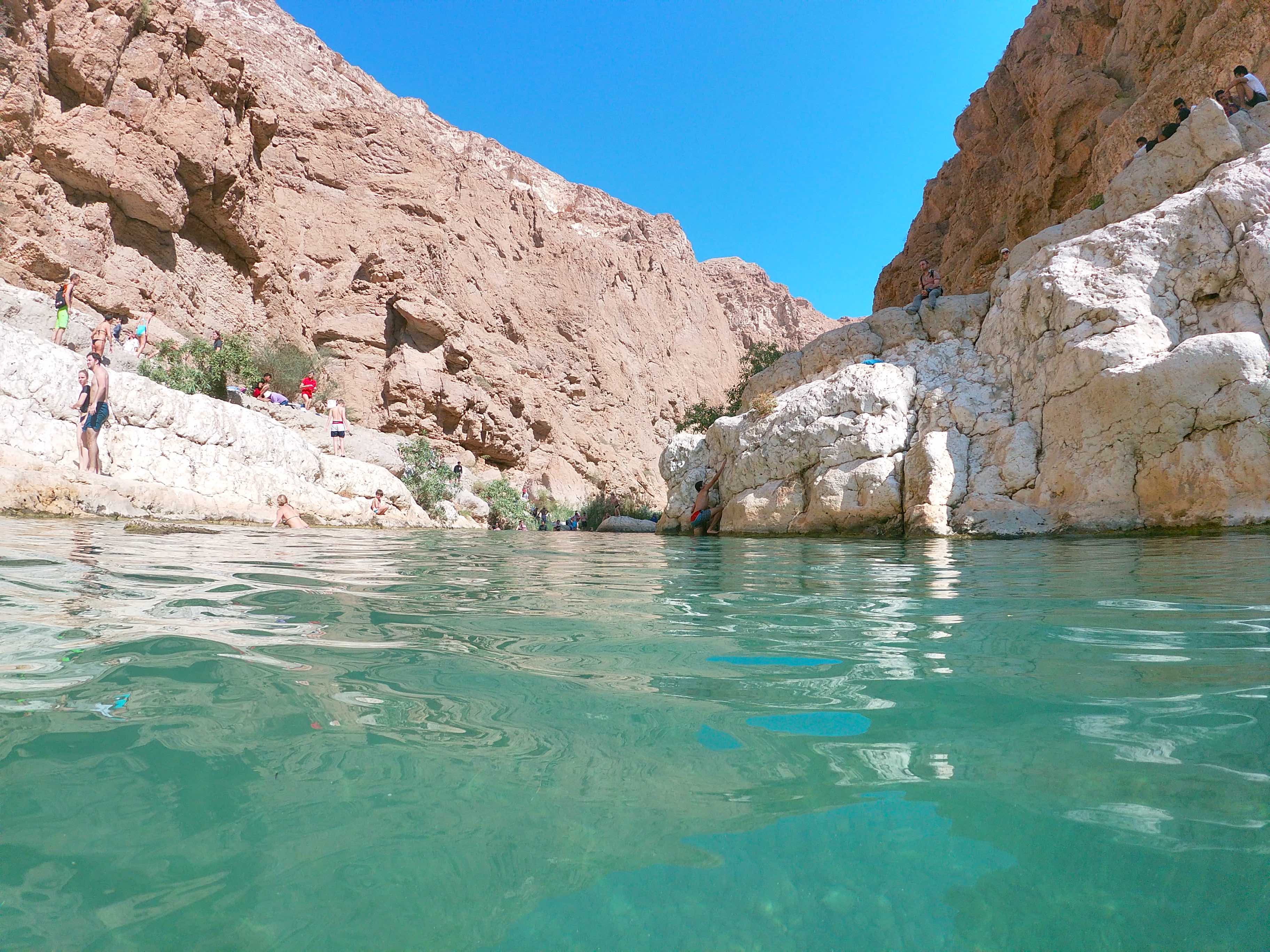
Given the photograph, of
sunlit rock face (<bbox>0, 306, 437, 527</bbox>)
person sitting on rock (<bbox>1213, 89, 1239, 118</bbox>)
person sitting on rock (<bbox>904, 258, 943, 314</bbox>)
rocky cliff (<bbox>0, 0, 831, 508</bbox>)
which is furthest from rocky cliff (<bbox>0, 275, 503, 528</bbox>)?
person sitting on rock (<bbox>1213, 89, 1239, 118</bbox>)

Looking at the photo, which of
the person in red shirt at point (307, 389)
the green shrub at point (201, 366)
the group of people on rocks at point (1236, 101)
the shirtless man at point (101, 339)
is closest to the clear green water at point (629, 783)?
the shirtless man at point (101, 339)

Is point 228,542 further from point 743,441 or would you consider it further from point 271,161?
point 271,161

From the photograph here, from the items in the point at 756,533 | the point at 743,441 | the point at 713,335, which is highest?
the point at 713,335

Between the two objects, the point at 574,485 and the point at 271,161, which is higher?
the point at 271,161

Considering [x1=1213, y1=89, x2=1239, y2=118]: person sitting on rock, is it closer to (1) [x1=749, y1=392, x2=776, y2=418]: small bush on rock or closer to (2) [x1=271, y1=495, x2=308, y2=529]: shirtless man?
(1) [x1=749, y1=392, x2=776, y2=418]: small bush on rock

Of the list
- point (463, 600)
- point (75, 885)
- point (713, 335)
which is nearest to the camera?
point (75, 885)

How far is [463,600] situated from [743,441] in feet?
35.7

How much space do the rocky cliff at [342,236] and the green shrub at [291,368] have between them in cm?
153

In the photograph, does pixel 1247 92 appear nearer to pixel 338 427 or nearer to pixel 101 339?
pixel 338 427

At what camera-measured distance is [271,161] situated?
94.3 ft

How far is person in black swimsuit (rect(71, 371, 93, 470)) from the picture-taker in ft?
30.0

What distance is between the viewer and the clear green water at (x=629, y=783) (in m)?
0.92

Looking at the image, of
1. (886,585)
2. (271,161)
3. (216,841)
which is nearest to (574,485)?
(271,161)

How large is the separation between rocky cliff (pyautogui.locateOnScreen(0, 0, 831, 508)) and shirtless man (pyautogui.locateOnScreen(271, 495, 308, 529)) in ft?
43.5
